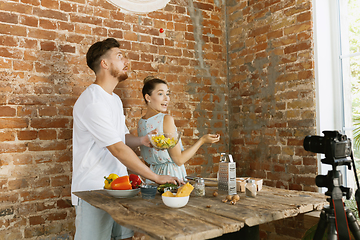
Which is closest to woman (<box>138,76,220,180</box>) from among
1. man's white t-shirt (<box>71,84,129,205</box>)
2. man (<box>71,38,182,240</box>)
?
man (<box>71,38,182,240</box>)

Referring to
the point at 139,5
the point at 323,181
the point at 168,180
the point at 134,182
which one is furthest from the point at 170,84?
the point at 323,181

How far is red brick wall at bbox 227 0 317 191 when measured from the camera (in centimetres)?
298

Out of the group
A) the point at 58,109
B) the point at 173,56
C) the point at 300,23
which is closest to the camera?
the point at 58,109

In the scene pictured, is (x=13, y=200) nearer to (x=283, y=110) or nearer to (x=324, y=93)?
(x=283, y=110)

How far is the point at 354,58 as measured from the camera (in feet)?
9.39

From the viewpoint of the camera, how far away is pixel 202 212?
1.52m

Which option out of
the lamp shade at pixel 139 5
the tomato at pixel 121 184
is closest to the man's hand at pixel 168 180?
the tomato at pixel 121 184

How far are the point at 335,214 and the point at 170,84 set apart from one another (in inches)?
92.3

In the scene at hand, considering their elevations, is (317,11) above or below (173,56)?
above

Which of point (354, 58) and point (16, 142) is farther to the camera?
point (354, 58)

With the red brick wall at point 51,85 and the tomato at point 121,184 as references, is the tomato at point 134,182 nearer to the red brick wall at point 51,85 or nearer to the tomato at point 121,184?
the tomato at point 121,184

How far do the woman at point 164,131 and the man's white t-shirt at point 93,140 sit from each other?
35 centimetres

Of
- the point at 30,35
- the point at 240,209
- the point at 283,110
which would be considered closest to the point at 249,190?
the point at 240,209

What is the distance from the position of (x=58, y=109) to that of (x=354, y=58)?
272 centimetres
